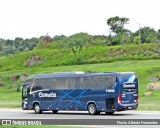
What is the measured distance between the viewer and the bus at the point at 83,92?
37531 millimetres

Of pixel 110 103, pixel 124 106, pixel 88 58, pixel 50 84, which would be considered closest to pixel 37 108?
pixel 50 84

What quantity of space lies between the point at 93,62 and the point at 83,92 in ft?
228

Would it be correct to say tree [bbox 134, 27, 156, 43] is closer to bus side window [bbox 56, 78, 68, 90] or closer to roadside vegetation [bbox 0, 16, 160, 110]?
roadside vegetation [bbox 0, 16, 160, 110]

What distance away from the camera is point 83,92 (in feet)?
129

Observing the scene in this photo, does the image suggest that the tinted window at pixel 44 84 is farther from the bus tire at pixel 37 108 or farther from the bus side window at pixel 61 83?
the bus tire at pixel 37 108

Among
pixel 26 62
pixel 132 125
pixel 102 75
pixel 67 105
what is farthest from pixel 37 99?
pixel 26 62

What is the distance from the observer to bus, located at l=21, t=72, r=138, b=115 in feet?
123

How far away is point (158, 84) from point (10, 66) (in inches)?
2578

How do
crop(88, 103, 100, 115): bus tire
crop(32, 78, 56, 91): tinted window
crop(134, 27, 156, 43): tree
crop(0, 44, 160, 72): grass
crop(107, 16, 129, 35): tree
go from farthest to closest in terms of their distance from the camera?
1. crop(107, 16, 129, 35): tree
2. crop(134, 27, 156, 43): tree
3. crop(0, 44, 160, 72): grass
4. crop(32, 78, 56, 91): tinted window
5. crop(88, 103, 100, 115): bus tire

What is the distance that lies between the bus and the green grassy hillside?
2642 cm

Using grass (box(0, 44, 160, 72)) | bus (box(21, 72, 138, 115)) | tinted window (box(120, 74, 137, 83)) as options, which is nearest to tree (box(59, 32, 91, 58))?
grass (box(0, 44, 160, 72))

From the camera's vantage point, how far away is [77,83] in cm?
3997

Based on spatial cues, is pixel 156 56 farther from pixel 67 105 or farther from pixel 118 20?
pixel 67 105

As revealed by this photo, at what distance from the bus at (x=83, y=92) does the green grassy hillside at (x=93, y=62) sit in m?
26.4
